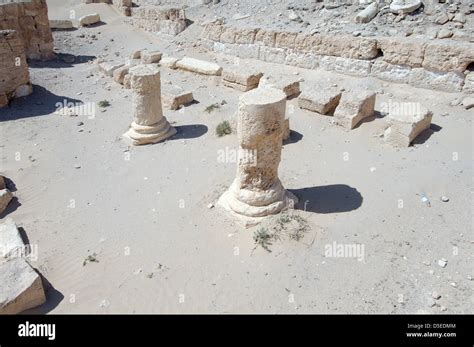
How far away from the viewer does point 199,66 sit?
12.4m

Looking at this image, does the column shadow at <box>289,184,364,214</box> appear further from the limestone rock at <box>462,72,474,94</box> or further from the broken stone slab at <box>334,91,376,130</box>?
the limestone rock at <box>462,72,474,94</box>

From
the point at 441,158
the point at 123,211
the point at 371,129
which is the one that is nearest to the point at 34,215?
the point at 123,211

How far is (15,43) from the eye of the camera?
10.7 metres

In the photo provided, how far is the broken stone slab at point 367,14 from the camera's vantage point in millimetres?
10977

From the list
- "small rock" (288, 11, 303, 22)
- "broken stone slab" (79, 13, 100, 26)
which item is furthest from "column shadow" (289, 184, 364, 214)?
"broken stone slab" (79, 13, 100, 26)

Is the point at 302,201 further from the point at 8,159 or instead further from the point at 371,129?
the point at 8,159

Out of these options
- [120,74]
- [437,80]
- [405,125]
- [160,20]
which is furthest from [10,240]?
[160,20]

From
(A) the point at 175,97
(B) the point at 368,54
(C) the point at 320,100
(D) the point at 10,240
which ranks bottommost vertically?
(D) the point at 10,240

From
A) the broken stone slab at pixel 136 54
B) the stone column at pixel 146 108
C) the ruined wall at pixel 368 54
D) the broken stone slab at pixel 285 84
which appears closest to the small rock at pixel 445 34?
the ruined wall at pixel 368 54

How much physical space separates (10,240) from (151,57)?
8.76 metres

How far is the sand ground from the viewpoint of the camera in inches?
201

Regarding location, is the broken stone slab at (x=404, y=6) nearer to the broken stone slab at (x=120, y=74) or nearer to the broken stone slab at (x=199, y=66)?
the broken stone slab at (x=199, y=66)

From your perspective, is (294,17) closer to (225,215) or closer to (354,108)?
(354,108)

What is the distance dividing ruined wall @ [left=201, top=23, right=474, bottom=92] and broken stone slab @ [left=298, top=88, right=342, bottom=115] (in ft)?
4.70
